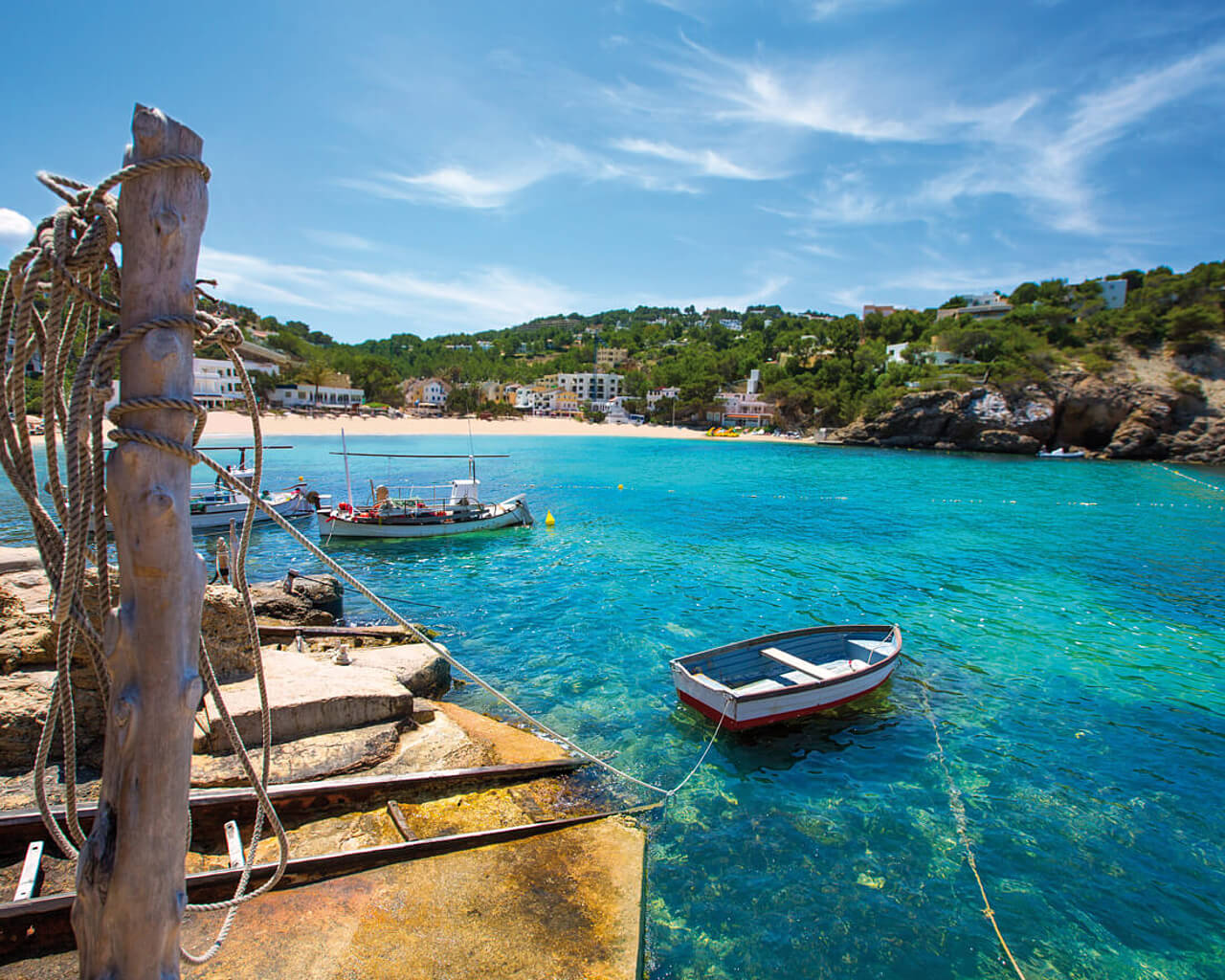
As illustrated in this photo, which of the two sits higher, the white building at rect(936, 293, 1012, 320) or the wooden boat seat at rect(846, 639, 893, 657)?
the white building at rect(936, 293, 1012, 320)

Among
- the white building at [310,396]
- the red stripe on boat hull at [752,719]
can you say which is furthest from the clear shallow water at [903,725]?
the white building at [310,396]

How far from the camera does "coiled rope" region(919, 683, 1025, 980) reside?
20.7ft

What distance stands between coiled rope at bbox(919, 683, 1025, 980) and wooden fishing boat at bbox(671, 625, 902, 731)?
3.89 ft

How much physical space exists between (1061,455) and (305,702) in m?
86.4

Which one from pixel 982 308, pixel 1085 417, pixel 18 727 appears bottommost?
pixel 18 727

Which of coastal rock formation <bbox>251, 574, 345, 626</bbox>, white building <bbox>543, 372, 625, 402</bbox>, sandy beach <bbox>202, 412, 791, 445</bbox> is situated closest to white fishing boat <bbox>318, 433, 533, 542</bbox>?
coastal rock formation <bbox>251, 574, 345, 626</bbox>

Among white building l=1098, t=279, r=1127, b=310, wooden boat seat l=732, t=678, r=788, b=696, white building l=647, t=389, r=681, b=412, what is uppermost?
white building l=1098, t=279, r=1127, b=310

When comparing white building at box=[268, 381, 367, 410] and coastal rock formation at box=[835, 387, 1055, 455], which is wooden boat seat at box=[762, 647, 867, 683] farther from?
white building at box=[268, 381, 367, 410]

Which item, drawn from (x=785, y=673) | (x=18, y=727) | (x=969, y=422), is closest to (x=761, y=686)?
(x=785, y=673)

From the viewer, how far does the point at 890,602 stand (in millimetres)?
17828

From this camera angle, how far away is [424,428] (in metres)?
91.1

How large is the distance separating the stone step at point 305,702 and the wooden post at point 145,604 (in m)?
4.21

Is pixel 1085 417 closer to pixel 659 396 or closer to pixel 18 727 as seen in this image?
pixel 659 396

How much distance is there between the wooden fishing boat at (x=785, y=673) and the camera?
9844mm
